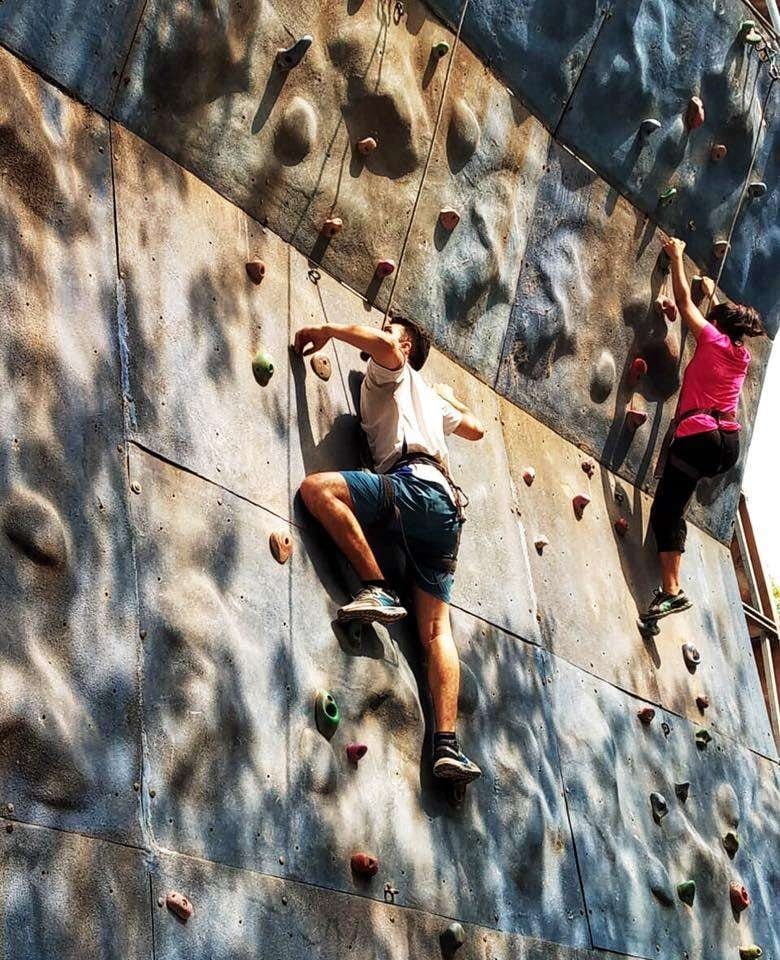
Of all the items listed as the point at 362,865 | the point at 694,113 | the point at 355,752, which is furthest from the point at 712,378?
the point at 362,865

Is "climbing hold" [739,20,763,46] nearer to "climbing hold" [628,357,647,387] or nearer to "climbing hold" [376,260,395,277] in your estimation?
"climbing hold" [628,357,647,387]

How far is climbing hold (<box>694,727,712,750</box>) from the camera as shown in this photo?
679 cm

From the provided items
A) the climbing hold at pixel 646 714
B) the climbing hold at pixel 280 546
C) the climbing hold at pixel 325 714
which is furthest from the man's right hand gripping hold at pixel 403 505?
the climbing hold at pixel 646 714

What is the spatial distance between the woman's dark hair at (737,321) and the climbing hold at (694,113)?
0.81 m

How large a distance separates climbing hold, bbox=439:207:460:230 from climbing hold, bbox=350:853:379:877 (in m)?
2.52

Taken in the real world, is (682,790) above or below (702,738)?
below

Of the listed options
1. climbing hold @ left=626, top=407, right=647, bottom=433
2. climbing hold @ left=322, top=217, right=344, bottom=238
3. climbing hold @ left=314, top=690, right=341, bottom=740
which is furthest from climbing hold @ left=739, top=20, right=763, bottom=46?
climbing hold @ left=314, top=690, right=341, bottom=740

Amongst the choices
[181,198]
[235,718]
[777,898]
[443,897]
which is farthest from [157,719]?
[777,898]

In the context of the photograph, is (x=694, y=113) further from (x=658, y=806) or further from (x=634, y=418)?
(x=658, y=806)

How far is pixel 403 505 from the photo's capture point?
508cm

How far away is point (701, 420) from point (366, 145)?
2123 millimetres

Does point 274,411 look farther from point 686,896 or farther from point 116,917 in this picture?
point 686,896

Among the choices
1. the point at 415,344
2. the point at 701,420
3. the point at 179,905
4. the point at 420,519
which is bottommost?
the point at 179,905

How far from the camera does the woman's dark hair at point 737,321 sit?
22.6ft
